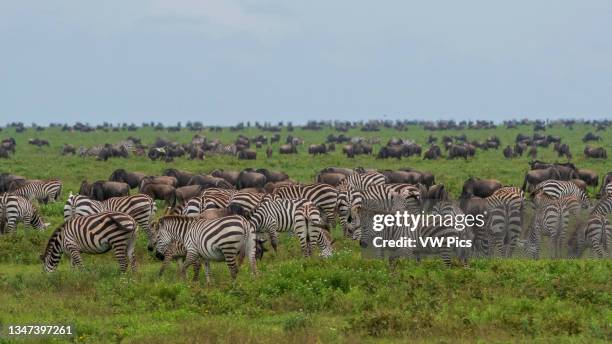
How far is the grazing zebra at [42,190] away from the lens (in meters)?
33.2

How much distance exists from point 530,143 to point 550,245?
57833 millimetres

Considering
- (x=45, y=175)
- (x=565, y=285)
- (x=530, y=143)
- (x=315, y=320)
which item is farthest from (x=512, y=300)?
(x=530, y=143)

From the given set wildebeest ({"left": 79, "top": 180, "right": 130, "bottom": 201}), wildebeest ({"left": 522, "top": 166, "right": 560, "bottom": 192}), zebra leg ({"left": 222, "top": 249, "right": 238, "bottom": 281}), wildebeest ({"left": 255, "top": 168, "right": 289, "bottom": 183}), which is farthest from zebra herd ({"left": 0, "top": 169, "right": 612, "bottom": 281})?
wildebeest ({"left": 522, "top": 166, "right": 560, "bottom": 192})

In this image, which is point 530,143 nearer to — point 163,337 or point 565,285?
point 565,285

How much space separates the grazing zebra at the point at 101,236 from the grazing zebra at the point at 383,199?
704cm

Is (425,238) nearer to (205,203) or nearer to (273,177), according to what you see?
(205,203)

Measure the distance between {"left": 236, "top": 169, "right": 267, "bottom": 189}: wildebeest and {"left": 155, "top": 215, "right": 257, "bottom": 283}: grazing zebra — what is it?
18549mm

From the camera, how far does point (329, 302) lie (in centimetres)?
1634

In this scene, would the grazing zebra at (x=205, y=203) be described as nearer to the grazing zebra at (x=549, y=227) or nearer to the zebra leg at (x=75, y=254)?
the zebra leg at (x=75, y=254)

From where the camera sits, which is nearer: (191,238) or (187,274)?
(191,238)

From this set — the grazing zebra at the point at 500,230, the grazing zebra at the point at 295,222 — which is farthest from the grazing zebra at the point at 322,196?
the grazing zebra at the point at 500,230

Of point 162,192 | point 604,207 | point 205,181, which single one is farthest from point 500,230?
point 205,181

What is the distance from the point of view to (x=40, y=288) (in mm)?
18188

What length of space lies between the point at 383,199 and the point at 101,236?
11.9 m
